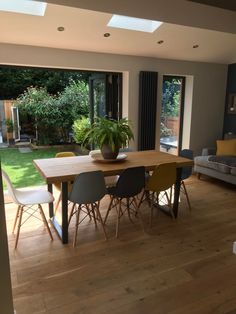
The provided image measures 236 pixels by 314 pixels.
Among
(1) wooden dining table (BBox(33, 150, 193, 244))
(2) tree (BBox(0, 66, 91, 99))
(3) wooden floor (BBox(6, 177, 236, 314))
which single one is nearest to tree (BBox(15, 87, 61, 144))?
(2) tree (BBox(0, 66, 91, 99))

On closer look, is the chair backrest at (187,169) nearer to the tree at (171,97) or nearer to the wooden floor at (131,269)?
the wooden floor at (131,269)

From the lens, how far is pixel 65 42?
3844 mm

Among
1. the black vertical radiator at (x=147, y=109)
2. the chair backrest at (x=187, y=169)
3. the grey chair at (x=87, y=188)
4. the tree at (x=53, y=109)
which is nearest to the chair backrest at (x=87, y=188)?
the grey chair at (x=87, y=188)

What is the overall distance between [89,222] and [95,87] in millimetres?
3110

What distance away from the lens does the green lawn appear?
198 inches

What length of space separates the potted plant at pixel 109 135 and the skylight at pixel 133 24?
1.51 meters

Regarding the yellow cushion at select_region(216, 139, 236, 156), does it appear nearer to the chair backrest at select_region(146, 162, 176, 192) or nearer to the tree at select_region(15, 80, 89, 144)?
the chair backrest at select_region(146, 162, 176, 192)

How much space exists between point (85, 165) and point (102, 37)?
6.73ft

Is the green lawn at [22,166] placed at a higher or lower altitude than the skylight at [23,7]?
lower

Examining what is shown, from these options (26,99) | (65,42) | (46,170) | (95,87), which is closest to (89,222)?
(46,170)

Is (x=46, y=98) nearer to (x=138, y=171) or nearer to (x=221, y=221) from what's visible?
(x=138, y=171)

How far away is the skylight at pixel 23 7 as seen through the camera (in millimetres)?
2947

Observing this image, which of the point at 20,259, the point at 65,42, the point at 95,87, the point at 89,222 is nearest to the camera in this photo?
the point at 20,259

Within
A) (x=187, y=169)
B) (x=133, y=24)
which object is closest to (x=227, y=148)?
(x=187, y=169)
